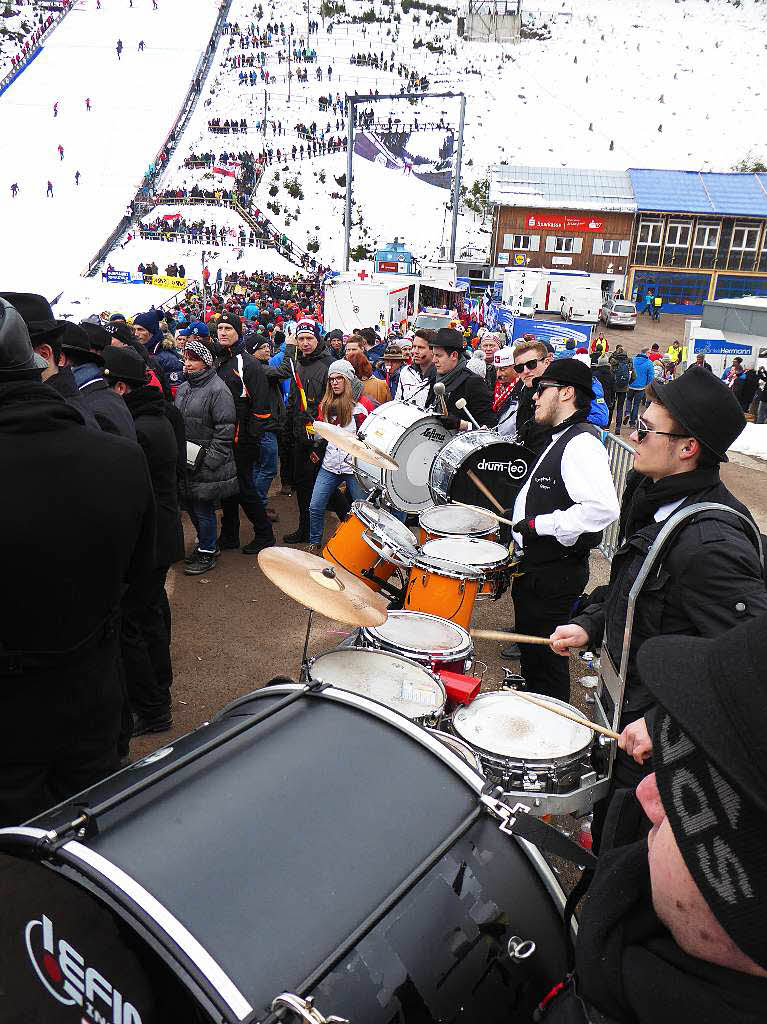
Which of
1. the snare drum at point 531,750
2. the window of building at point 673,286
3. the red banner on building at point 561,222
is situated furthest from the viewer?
the window of building at point 673,286

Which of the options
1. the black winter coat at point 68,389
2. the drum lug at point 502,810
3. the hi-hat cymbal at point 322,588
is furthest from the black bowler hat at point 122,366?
the drum lug at point 502,810

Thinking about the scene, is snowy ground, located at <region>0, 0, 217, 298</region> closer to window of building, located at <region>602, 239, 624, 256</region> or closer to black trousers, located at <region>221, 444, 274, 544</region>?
black trousers, located at <region>221, 444, 274, 544</region>

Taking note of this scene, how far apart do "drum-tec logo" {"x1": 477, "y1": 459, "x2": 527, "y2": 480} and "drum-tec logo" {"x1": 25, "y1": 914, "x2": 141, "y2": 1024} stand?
14.2ft

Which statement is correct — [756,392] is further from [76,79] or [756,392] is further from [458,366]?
[76,79]

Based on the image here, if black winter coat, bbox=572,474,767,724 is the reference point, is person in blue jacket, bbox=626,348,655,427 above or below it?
below

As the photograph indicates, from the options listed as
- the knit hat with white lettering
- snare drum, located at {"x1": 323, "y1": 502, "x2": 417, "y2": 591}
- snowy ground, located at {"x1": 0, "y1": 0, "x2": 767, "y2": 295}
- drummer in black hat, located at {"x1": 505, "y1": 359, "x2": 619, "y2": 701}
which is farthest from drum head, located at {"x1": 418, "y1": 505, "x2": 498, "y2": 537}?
snowy ground, located at {"x1": 0, "y1": 0, "x2": 767, "y2": 295}

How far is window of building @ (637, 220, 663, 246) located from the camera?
147 ft

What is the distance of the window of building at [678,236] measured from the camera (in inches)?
1761

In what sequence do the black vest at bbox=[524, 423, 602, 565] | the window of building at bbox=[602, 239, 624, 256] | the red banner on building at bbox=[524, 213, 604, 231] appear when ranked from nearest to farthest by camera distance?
the black vest at bbox=[524, 423, 602, 565], the red banner on building at bbox=[524, 213, 604, 231], the window of building at bbox=[602, 239, 624, 256]

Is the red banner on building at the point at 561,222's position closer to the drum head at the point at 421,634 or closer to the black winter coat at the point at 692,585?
the drum head at the point at 421,634

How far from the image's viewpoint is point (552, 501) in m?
3.86

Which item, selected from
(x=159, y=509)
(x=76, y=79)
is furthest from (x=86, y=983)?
(x=76, y=79)

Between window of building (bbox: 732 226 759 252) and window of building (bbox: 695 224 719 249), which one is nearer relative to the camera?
window of building (bbox: 695 224 719 249)

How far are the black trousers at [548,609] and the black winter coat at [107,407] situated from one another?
7.54ft
